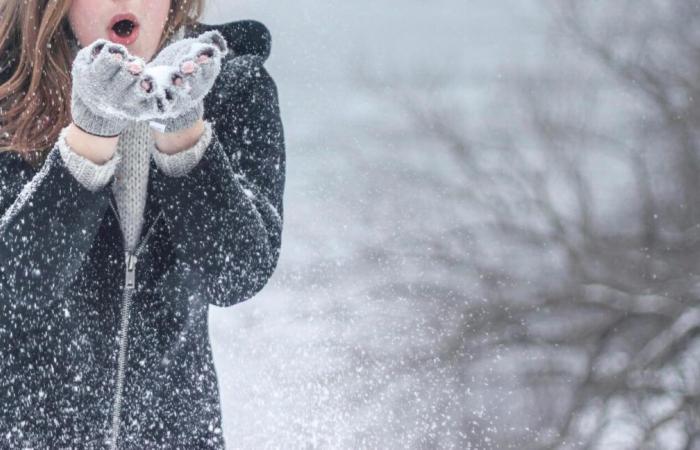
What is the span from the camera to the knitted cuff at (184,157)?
1.27 meters

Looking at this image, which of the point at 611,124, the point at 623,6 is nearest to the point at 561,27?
the point at 623,6

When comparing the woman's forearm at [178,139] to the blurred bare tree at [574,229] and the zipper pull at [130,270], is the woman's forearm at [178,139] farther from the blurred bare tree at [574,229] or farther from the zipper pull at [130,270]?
the blurred bare tree at [574,229]

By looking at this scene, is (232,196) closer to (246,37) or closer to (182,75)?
(182,75)

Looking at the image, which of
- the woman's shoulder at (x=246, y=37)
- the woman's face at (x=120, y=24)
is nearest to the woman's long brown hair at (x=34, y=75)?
the woman's face at (x=120, y=24)

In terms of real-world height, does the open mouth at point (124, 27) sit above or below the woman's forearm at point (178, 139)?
above

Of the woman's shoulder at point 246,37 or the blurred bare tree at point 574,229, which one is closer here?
the woman's shoulder at point 246,37

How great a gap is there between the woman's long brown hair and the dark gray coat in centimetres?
3

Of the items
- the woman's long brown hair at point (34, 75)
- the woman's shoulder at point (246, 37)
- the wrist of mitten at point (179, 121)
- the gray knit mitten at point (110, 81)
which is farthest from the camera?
the woman's shoulder at point (246, 37)

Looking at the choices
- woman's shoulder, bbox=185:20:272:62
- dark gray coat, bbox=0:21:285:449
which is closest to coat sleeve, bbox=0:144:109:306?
dark gray coat, bbox=0:21:285:449

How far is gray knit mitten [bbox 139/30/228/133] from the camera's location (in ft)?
3.72

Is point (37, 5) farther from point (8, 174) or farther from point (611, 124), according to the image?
point (611, 124)

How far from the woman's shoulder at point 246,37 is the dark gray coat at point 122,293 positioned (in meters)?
0.12

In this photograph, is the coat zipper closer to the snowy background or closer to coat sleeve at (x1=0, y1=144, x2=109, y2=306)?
coat sleeve at (x1=0, y1=144, x2=109, y2=306)

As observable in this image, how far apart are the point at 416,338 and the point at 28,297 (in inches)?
389
